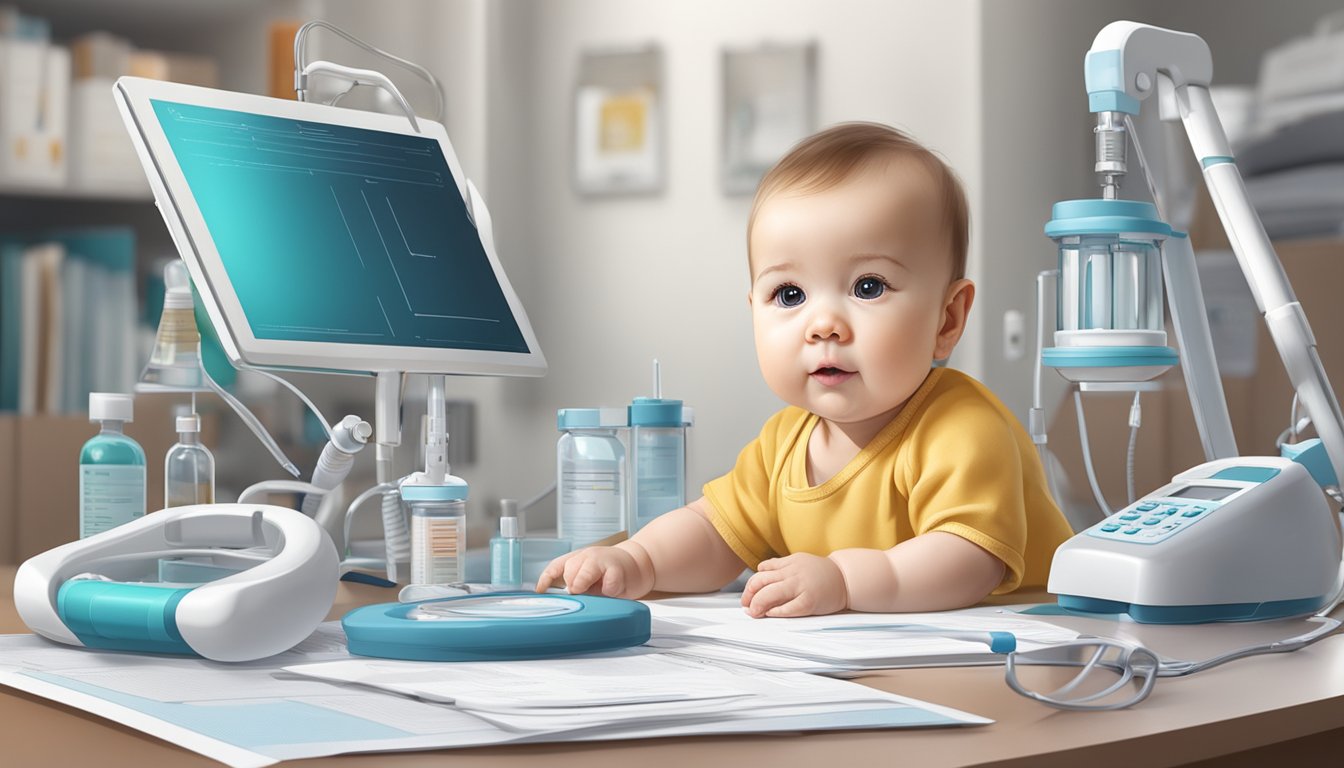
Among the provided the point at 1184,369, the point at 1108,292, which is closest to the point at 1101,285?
the point at 1108,292

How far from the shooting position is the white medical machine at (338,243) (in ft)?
3.60

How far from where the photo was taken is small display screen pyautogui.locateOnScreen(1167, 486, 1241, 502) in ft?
3.12

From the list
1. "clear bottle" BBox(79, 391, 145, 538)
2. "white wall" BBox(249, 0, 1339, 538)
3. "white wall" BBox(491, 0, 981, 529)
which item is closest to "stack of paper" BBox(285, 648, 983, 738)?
"clear bottle" BBox(79, 391, 145, 538)

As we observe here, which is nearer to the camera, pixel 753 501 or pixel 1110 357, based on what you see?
pixel 1110 357

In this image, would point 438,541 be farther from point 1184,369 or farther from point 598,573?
point 1184,369

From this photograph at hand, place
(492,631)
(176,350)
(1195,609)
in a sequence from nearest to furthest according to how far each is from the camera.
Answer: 1. (492,631)
2. (1195,609)
3. (176,350)

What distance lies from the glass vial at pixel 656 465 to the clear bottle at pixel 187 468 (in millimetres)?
402

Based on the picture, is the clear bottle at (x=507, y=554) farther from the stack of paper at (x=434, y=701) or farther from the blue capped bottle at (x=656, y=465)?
the stack of paper at (x=434, y=701)

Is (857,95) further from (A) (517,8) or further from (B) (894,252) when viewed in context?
(B) (894,252)

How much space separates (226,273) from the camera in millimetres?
1091

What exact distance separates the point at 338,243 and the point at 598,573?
1.32ft

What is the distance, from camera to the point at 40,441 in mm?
2682

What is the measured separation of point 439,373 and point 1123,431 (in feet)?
6.17

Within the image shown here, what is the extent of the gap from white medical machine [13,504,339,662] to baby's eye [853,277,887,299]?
0.49 m
